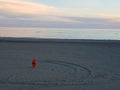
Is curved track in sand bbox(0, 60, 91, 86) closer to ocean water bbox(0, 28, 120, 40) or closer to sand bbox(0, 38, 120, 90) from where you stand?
sand bbox(0, 38, 120, 90)

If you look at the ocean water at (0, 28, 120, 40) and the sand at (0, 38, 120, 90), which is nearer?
the sand at (0, 38, 120, 90)

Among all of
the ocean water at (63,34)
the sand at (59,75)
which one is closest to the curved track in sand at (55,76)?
the sand at (59,75)

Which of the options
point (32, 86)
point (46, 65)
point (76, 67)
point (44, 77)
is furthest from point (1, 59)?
point (32, 86)

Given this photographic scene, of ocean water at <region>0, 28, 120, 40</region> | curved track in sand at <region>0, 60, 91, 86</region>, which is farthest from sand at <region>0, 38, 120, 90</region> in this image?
ocean water at <region>0, 28, 120, 40</region>

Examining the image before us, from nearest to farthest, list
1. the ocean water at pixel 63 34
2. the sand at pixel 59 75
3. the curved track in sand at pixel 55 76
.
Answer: the sand at pixel 59 75
the curved track in sand at pixel 55 76
the ocean water at pixel 63 34

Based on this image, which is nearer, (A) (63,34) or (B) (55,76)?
(B) (55,76)

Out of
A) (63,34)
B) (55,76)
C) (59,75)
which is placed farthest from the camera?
(63,34)

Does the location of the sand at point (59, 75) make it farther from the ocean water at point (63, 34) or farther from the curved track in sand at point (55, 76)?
the ocean water at point (63, 34)

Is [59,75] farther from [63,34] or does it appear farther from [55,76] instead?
[63,34]

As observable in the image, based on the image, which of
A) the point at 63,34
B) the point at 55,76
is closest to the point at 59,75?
the point at 55,76

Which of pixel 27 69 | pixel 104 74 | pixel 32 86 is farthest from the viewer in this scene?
pixel 27 69

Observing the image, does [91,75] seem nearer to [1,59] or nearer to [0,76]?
[0,76]

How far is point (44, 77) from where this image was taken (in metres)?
13.9

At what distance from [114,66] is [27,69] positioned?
5.06 m
